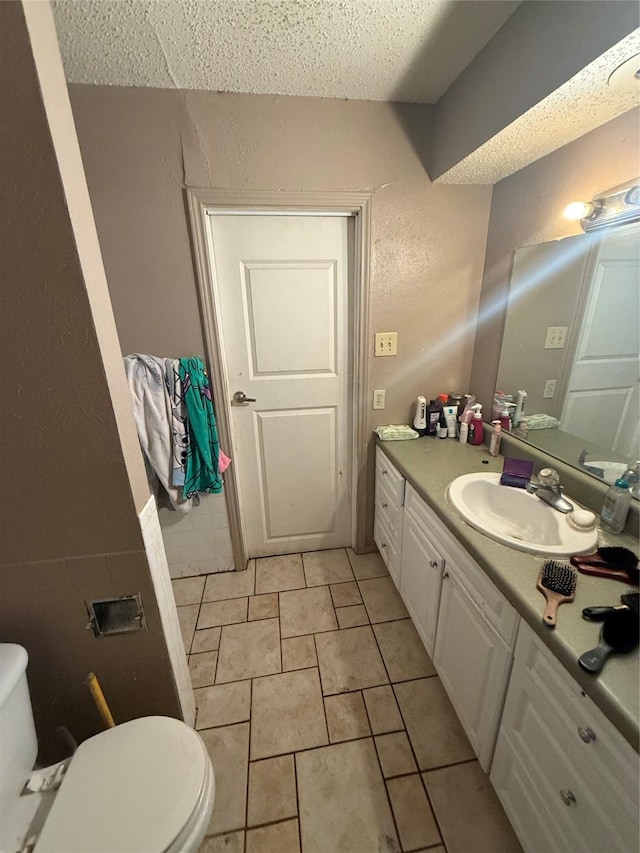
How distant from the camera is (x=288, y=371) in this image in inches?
74.6

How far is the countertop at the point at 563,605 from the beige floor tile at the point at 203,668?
122 cm

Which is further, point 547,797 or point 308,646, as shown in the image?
point 308,646

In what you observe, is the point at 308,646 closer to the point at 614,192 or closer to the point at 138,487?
the point at 138,487

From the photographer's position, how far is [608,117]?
3.47 feet

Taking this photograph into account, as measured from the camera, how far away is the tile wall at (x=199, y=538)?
6.35 ft

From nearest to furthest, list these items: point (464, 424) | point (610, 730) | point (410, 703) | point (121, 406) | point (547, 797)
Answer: point (610, 730) < point (547, 797) < point (121, 406) < point (410, 703) < point (464, 424)

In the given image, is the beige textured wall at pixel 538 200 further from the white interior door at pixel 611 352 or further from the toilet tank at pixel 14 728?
the toilet tank at pixel 14 728

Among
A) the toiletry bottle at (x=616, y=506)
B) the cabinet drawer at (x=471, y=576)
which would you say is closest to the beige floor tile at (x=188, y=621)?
the cabinet drawer at (x=471, y=576)

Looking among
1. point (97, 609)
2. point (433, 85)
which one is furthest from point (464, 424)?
point (97, 609)

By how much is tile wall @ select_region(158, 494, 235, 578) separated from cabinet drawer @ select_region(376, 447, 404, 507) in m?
0.89

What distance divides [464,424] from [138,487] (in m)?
1.48

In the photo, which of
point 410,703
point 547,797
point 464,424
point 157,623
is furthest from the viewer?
point 464,424

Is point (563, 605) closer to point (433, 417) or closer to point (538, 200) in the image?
point (433, 417)

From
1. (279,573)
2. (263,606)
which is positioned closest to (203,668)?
(263,606)
